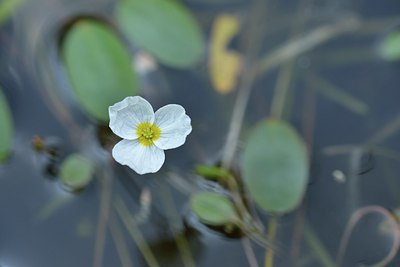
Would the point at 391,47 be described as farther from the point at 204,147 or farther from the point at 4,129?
the point at 4,129

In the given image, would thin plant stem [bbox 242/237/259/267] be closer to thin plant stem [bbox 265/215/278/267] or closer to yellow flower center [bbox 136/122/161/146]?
thin plant stem [bbox 265/215/278/267]

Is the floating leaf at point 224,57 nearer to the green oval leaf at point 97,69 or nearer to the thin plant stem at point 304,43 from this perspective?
the thin plant stem at point 304,43

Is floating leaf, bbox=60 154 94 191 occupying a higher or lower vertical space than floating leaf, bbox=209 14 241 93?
lower

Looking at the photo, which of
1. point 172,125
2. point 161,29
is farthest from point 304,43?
point 172,125

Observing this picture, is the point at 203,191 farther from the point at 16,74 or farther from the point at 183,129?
the point at 16,74

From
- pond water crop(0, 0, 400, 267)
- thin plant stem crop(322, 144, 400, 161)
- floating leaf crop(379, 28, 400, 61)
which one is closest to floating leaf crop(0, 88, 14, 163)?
pond water crop(0, 0, 400, 267)

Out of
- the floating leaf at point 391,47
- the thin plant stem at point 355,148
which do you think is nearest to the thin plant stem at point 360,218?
the thin plant stem at point 355,148
